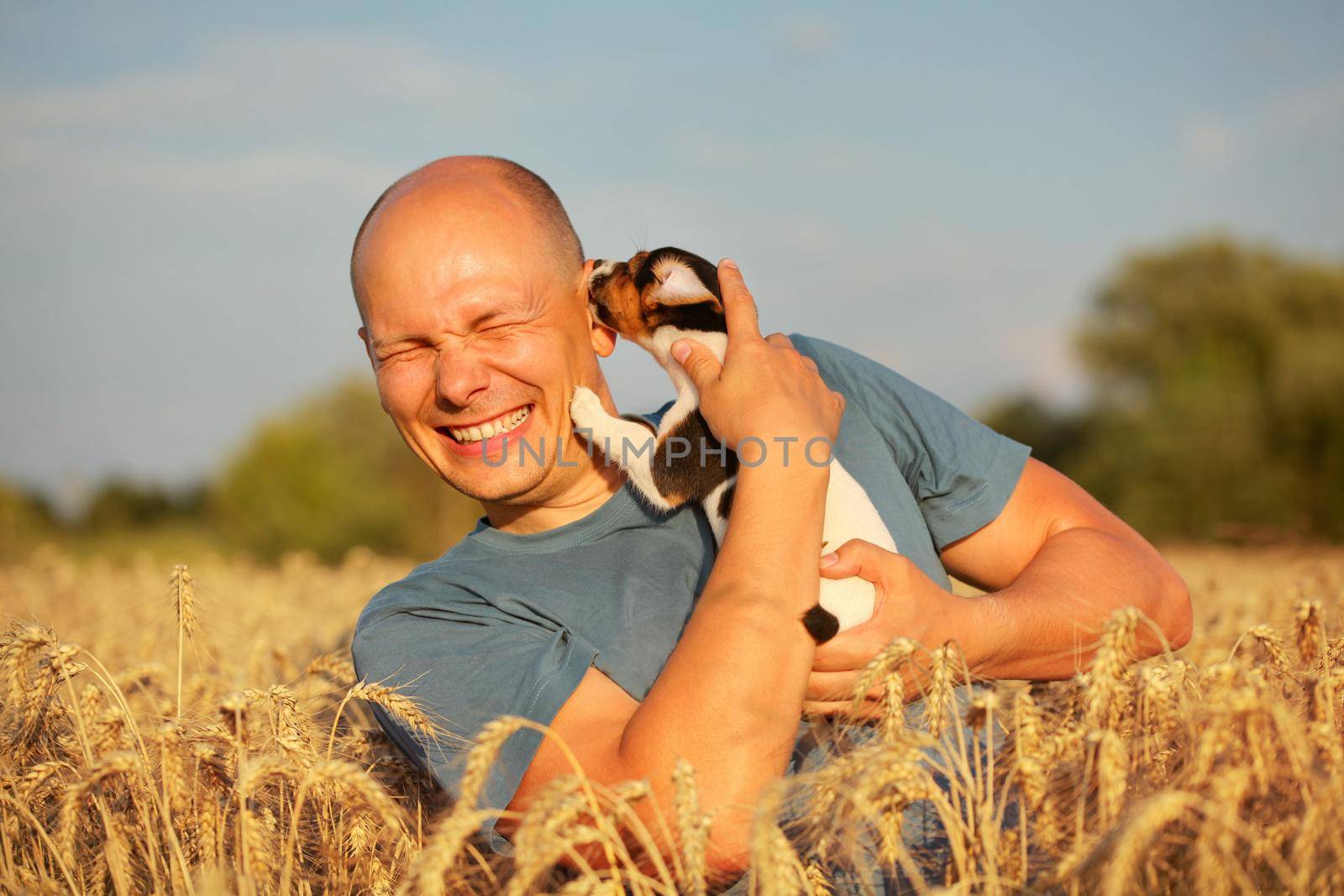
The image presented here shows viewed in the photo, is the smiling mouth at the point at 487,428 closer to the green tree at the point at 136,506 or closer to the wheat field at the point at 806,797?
the wheat field at the point at 806,797

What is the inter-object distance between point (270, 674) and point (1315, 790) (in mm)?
4026

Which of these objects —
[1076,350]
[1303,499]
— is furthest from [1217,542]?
[1076,350]

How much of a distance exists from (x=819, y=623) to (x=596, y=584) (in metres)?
0.75

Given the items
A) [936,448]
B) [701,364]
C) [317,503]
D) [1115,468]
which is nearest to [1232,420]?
[1115,468]

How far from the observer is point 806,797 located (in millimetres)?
2230

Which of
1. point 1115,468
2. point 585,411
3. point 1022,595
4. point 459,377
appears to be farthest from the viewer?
point 1115,468

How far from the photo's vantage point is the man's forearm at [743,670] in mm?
2162

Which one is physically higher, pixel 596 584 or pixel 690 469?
pixel 690 469

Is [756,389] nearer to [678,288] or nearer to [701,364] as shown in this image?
[701,364]

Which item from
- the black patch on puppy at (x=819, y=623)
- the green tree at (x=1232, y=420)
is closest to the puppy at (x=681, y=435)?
the black patch on puppy at (x=819, y=623)

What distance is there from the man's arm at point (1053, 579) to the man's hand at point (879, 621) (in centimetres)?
9

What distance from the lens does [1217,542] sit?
67.1 feet

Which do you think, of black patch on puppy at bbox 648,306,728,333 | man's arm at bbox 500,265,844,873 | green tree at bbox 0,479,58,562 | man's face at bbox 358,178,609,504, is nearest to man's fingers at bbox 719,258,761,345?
man's arm at bbox 500,265,844,873

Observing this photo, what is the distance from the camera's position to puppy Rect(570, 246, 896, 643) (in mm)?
2619
